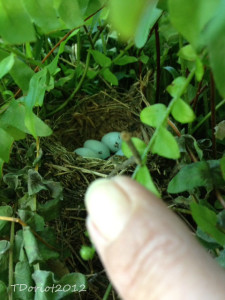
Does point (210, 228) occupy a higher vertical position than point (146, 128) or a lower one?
higher

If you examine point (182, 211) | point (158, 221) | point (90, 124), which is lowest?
point (90, 124)

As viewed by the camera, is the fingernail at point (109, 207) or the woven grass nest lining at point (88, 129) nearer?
the fingernail at point (109, 207)

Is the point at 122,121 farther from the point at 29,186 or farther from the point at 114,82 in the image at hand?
the point at 29,186

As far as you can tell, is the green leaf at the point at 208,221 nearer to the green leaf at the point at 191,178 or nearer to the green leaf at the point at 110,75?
the green leaf at the point at 191,178

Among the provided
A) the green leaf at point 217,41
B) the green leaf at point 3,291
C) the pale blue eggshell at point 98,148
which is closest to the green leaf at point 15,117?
the green leaf at point 3,291

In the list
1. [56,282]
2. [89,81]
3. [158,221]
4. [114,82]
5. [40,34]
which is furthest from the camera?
[89,81]

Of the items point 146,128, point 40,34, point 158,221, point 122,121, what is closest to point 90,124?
point 122,121

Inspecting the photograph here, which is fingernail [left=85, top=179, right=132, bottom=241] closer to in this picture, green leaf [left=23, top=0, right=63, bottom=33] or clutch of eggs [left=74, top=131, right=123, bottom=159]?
green leaf [left=23, top=0, right=63, bottom=33]
